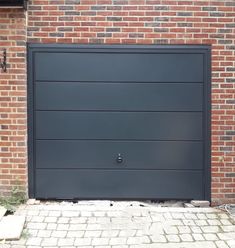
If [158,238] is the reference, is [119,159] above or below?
above

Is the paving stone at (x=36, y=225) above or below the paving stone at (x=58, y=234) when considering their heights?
above

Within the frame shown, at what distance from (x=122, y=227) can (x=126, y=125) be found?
4.82 ft

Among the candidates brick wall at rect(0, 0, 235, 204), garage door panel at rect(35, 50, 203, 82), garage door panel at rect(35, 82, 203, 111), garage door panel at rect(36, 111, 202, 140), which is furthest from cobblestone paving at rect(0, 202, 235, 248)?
garage door panel at rect(35, 50, 203, 82)

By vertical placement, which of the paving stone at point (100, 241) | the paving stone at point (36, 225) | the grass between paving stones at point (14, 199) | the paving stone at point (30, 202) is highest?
the grass between paving stones at point (14, 199)

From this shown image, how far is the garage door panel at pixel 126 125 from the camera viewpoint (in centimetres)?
581

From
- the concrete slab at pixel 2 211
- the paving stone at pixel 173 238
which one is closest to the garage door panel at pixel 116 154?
the concrete slab at pixel 2 211

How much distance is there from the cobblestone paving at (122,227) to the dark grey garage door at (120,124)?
0.36m

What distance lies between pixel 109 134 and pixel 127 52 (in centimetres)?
114

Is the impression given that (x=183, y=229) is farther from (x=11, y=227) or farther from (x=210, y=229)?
(x=11, y=227)

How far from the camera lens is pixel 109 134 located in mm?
5820

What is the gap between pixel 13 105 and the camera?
18.5ft

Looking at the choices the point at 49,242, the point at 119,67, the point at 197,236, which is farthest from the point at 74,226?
the point at 119,67

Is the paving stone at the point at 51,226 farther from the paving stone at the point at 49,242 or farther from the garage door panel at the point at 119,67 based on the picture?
the garage door panel at the point at 119,67

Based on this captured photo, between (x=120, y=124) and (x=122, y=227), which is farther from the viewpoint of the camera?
(x=120, y=124)
